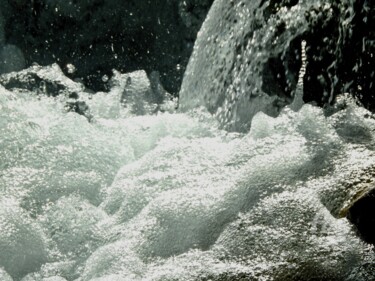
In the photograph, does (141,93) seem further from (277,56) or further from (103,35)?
(277,56)

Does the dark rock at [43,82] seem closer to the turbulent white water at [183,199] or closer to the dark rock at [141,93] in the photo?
the dark rock at [141,93]

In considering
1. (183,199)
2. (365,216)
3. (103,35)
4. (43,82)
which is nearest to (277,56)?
(183,199)

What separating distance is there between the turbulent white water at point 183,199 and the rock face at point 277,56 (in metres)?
0.19

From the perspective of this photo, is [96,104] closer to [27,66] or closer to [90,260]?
[27,66]

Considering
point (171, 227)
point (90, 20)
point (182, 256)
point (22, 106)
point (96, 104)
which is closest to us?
point (182, 256)

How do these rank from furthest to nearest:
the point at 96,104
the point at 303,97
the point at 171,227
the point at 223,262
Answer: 1. the point at 96,104
2. the point at 303,97
3. the point at 171,227
4. the point at 223,262

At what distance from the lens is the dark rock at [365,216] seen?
242cm

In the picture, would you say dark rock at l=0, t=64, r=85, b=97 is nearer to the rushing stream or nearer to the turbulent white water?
the rushing stream

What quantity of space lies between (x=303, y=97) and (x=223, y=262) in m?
1.76

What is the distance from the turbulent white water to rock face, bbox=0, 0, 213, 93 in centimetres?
217

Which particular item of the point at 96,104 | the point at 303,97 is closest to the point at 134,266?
the point at 303,97

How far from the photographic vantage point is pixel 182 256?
2.72 m

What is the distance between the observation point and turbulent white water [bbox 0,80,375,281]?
254 cm

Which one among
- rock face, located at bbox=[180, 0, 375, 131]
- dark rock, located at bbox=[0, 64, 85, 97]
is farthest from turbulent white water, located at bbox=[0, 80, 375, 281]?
dark rock, located at bbox=[0, 64, 85, 97]
